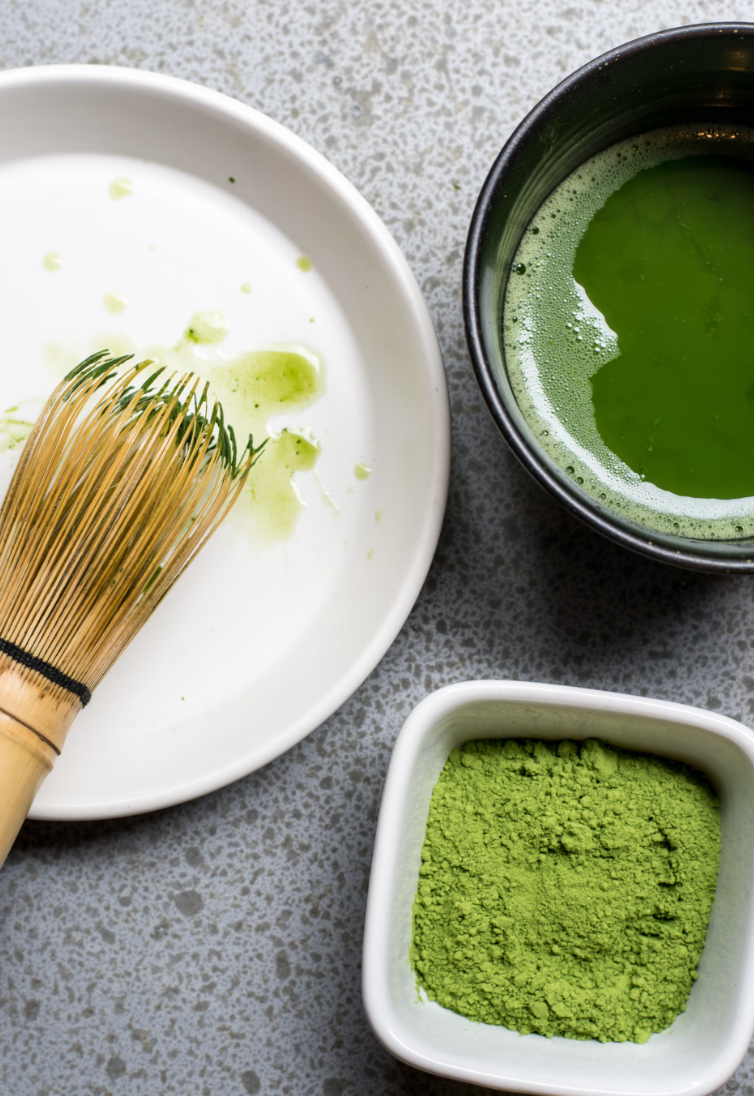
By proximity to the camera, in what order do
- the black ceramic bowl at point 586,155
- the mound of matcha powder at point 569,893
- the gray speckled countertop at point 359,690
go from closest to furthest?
the black ceramic bowl at point 586,155
the mound of matcha powder at point 569,893
the gray speckled countertop at point 359,690

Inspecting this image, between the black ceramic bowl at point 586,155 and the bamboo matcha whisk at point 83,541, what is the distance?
0.27 metres

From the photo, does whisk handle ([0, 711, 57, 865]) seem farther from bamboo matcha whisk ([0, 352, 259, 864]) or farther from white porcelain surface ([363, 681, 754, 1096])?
white porcelain surface ([363, 681, 754, 1096])

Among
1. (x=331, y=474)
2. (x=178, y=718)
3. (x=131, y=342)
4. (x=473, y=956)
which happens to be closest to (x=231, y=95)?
(x=131, y=342)

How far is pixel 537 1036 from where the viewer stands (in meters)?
0.74

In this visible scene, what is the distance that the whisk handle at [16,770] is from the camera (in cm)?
67

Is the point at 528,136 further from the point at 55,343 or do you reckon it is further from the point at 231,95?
the point at 55,343

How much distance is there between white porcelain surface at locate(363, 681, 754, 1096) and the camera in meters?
0.68

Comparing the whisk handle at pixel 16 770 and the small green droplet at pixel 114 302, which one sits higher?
the small green droplet at pixel 114 302

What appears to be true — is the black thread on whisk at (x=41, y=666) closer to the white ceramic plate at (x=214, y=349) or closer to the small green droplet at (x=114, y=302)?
the white ceramic plate at (x=214, y=349)

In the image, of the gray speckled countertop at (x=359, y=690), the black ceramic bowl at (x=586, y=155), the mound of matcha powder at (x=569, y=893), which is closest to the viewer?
the black ceramic bowl at (x=586, y=155)

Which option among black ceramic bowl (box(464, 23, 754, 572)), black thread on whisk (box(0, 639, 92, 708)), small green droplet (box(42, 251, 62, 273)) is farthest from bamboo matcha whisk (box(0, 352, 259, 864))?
black ceramic bowl (box(464, 23, 754, 572))

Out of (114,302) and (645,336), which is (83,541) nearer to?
(114,302)

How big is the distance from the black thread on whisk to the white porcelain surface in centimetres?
30

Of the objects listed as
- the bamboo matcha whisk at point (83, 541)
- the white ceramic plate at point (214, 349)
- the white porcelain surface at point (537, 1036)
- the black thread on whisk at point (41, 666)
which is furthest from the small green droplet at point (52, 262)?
the white porcelain surface at point (537, 1036)
